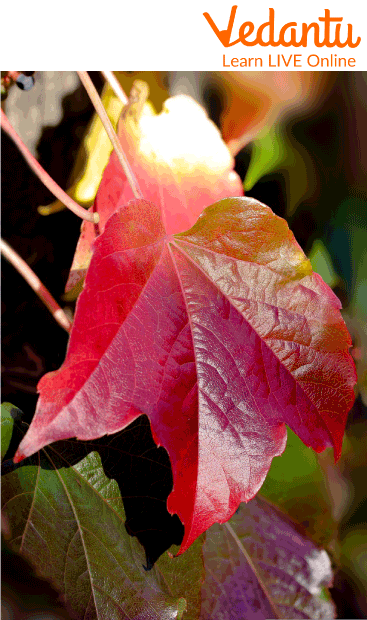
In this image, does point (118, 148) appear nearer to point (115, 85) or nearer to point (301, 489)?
point (115, 85)

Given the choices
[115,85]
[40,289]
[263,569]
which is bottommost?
[263,569]

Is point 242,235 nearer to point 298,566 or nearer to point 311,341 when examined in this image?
point 311,341
